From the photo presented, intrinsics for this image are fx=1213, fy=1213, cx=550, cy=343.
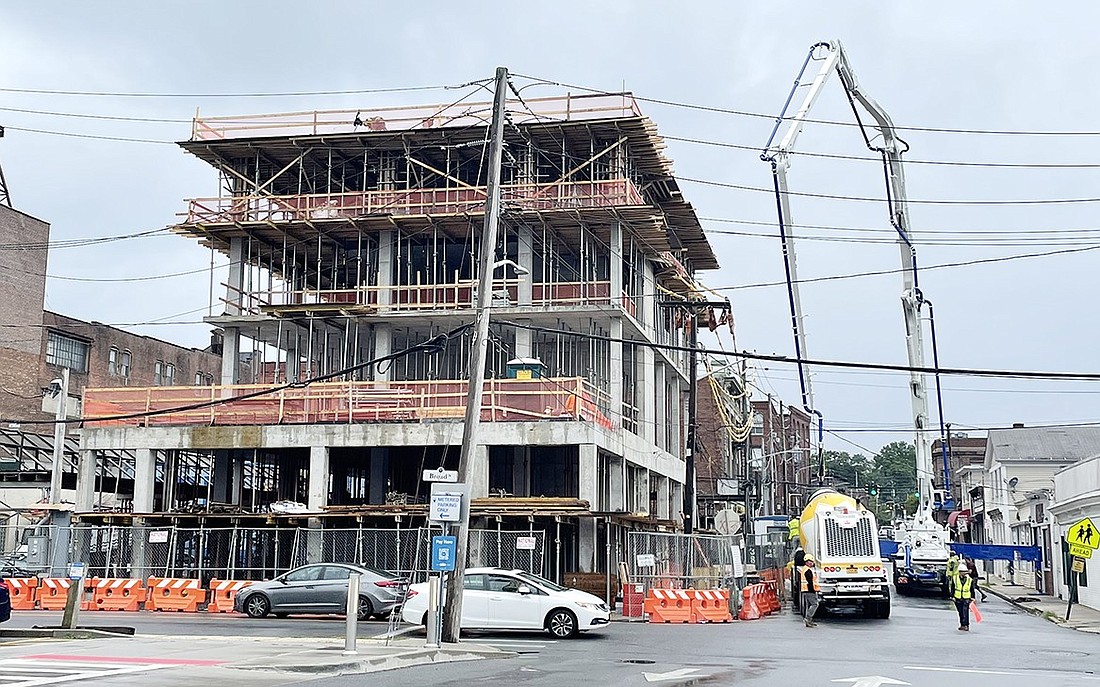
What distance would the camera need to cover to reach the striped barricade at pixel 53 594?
33.8 metres

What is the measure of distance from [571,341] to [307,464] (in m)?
11.0

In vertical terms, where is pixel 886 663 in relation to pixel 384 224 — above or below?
below

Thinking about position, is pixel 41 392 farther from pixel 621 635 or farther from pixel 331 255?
pixel 621 635

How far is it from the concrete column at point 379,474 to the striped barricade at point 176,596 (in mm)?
8964

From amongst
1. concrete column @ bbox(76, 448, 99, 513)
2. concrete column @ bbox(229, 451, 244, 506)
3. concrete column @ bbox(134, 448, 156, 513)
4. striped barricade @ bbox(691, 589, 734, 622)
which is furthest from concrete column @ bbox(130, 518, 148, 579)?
striped barricade @ bbox(691, 589, 734, 622)

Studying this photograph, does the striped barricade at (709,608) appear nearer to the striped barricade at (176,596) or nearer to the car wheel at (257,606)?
the car wheel at (257,606)

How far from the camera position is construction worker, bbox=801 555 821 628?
3009 centimetres

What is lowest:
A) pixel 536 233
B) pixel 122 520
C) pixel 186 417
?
pixel 122 520

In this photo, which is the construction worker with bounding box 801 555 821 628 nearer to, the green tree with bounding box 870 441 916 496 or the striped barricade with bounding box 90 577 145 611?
the striped barricade with bounding box 90 577 145 611

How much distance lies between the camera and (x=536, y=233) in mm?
45469

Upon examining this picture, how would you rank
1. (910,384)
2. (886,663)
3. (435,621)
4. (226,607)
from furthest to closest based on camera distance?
(910,384)
(226,607)
(435,621)
(886,663)

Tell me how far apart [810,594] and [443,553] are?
492 inches

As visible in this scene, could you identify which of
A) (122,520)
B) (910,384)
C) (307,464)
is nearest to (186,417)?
(122,520)

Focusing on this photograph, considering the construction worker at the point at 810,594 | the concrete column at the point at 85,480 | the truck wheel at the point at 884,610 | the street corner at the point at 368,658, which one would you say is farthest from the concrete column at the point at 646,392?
the street corner at the point at 368,658
